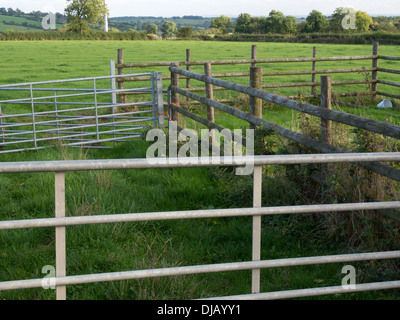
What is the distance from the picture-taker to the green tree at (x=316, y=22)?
61.1m

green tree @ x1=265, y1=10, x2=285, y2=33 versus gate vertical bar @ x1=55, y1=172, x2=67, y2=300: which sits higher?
green tree @ x1=265, y1=10, x2=285, y2=33

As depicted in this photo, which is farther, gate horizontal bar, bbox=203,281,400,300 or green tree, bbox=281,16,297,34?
green tree, bbox=281,16,297,34

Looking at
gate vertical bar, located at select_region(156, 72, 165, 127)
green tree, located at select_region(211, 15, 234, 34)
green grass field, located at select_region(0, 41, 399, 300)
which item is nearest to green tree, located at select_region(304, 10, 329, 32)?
green tree, located at select_region(211, 15, 234, 34)

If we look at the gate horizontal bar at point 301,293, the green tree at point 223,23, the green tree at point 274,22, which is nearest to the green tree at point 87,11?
the green tree at point 223,23

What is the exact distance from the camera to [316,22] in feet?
204

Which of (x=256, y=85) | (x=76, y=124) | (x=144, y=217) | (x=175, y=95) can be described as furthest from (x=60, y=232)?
(x=76, y=124)

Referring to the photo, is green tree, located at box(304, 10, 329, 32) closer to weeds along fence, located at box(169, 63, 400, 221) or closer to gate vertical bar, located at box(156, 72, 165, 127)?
gate vertical bar, located at box(156, 72, 165, 127)

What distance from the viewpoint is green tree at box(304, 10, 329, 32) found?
6112 cm

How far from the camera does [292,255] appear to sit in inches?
177

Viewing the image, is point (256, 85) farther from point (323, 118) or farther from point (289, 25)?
point (289, 25)

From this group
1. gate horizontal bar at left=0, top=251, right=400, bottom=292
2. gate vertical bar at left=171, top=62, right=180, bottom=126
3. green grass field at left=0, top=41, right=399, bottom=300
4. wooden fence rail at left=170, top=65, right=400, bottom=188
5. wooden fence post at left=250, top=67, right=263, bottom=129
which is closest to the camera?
A: gate horizontal bar at left=0, top=251, right=400, bottom=292

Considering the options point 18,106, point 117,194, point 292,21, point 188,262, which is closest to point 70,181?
point 117,194

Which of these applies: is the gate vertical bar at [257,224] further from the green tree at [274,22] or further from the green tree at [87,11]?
the green tree at [87,11]

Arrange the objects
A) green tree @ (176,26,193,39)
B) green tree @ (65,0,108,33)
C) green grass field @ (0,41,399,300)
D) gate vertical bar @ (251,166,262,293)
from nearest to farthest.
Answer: gate vertical bar @ (251,166,262,293) → green grass field @ (0,41,399,300) → green tree @ (176,26,193,39) → green tree @ (65,0,108,33)
